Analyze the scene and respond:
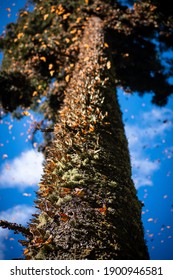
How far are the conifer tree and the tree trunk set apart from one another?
0.01m

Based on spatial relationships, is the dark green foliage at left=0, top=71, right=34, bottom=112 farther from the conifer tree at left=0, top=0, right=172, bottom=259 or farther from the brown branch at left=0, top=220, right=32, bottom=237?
the brown branch at left=0, top=220, right=32, bottom=237

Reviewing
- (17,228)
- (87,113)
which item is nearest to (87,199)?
(17,228)

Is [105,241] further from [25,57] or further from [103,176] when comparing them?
[25,57]

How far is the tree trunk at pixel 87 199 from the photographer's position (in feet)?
6.53

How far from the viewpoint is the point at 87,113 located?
404 centimetres

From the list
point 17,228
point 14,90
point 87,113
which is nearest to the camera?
point 17,228

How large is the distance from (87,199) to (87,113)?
1.97 meters

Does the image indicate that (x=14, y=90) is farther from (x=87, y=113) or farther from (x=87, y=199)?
(x=87, y=199)

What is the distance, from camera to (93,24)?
9.95 meters

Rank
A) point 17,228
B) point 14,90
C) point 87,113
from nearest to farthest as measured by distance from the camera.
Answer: point 17,228, point 87,113, point 14,90

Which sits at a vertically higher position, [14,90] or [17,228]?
[14,90]

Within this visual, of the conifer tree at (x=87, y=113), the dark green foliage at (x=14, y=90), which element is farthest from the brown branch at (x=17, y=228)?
the dark green foliage at (x=14, y=90)
